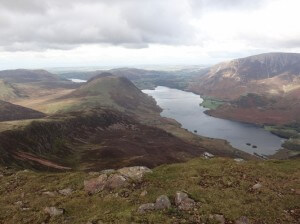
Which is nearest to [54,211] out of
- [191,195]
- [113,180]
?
[113,180]

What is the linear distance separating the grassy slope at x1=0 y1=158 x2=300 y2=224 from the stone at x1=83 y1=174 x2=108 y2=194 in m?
0.95

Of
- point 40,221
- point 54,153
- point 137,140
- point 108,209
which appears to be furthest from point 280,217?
point 137,140

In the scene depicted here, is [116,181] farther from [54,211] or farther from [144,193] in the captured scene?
[54,211]

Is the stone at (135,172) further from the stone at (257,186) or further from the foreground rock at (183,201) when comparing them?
the stone at (257,186)

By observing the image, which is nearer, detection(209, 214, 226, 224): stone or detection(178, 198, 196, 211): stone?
detection(209, 214, 226, 224): stone

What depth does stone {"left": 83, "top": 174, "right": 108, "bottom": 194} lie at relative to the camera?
3956cm

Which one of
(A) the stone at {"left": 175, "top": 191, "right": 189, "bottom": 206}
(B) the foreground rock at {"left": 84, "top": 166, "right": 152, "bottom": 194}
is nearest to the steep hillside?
(B) the foreground rock at {"left": 84, "top": 166, "right": 152, "bottom": 194}

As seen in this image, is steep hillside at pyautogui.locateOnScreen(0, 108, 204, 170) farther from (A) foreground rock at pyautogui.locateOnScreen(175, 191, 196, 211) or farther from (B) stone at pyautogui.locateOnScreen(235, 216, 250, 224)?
(B) stone at pyautogui.locateOnScreen(235, 216, 250, 224)

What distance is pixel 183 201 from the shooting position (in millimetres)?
33500

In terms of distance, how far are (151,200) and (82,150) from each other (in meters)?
112

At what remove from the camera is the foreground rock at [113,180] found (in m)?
39.6

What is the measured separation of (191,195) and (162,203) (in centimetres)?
336

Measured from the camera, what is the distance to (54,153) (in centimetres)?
12681

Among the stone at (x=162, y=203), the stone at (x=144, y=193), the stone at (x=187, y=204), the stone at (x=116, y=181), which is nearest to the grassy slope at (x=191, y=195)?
the stone at (x=144, y=193)
